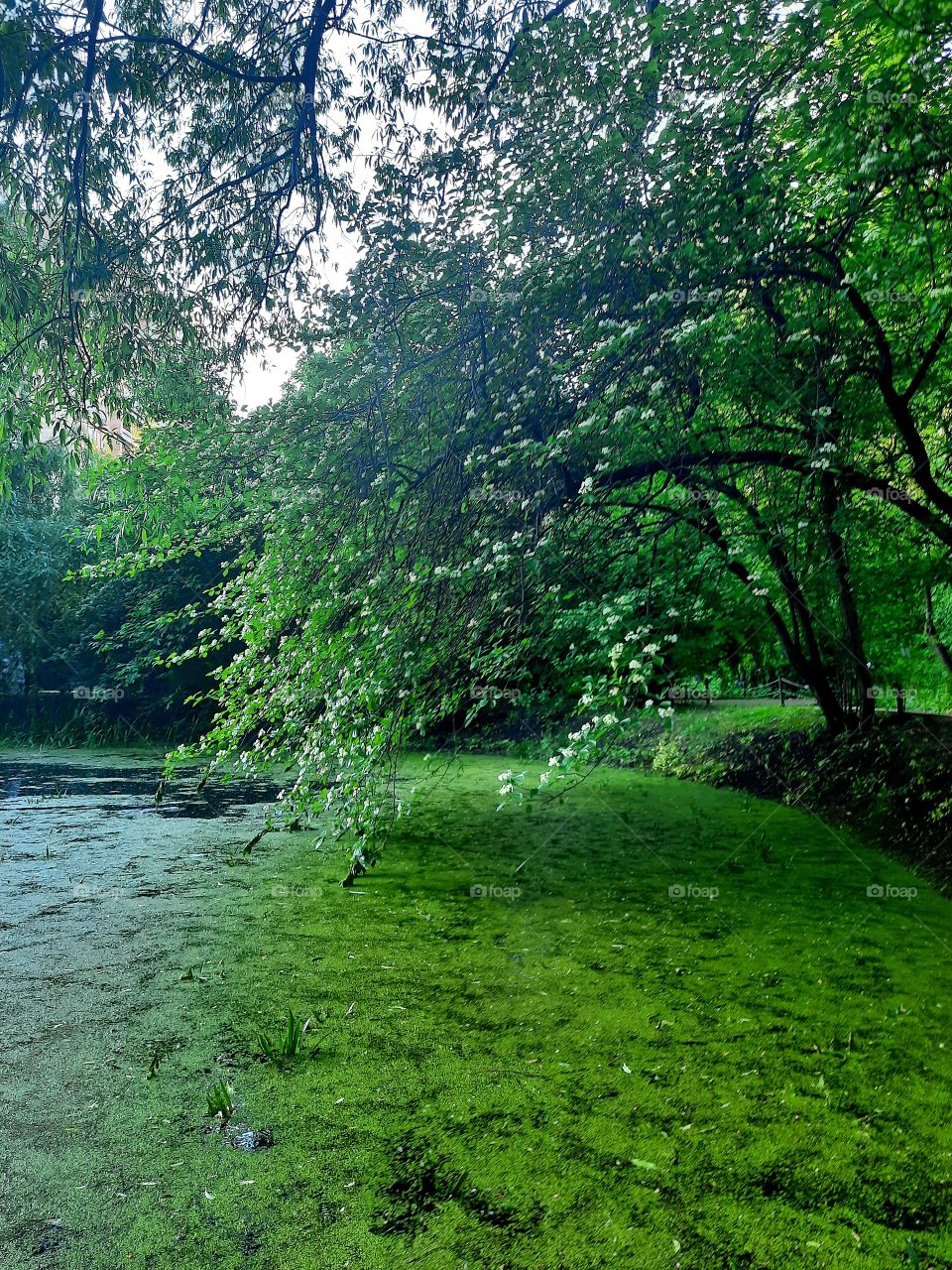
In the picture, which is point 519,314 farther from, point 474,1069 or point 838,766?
point 838,766

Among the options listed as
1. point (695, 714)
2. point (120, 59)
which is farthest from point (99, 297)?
point (695, 714)

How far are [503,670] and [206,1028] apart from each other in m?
1.69

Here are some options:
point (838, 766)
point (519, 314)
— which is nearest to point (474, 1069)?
point (519, 314)

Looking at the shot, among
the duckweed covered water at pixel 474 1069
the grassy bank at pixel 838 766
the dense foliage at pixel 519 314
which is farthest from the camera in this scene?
the grassy bank at pixel 838 766

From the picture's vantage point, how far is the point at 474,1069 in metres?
2.28

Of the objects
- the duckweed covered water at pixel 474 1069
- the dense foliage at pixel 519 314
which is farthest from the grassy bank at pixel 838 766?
the dense foliage at pixel 519 314

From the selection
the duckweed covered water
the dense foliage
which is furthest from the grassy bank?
the dense foliage

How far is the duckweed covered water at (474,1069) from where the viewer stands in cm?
162

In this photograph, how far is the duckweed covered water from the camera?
5.32 feet

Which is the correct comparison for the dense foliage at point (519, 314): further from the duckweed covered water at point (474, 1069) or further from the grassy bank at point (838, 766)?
the grassy bank at point (838, 766)

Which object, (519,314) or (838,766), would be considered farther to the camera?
(838,766)

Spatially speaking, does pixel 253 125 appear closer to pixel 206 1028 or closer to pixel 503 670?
pixel 503 670

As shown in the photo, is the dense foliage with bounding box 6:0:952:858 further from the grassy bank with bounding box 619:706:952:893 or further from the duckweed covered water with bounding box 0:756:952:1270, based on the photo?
the grassy bank with bounding box 619:706:952:893

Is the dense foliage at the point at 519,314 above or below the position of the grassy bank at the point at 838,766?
above
